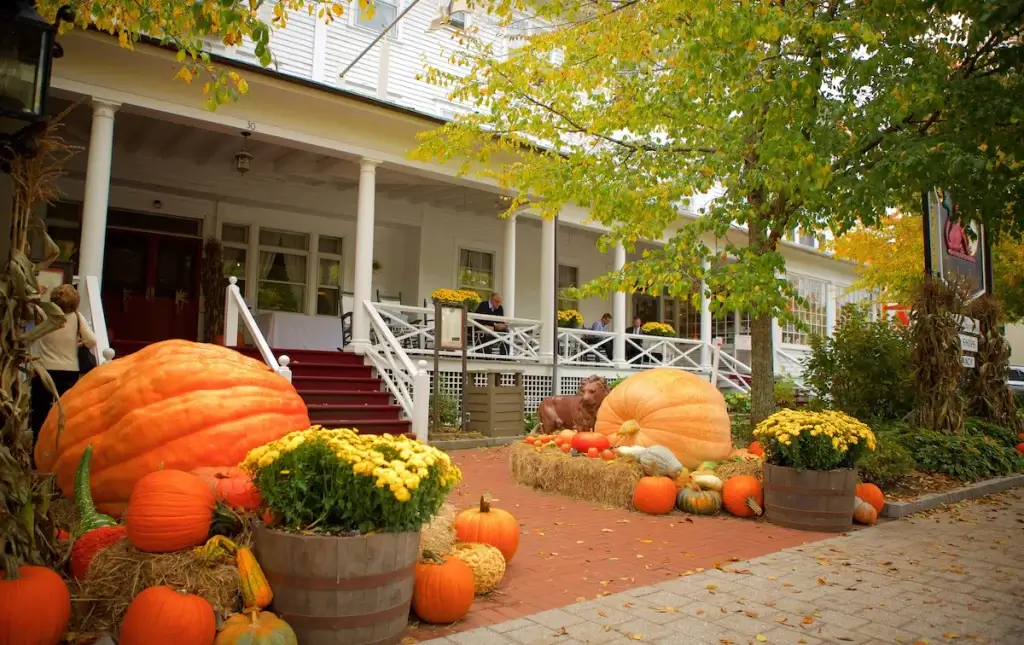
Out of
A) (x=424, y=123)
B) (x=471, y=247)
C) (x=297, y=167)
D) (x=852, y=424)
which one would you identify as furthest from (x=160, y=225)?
(x=852, y=424)

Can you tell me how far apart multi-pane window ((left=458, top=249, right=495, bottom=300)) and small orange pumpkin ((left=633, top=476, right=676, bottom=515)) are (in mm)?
11067

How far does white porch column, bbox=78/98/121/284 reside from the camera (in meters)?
9.51

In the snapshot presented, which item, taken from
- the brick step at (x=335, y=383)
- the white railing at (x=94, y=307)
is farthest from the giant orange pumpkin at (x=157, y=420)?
the brick step at (x=335, y=383)

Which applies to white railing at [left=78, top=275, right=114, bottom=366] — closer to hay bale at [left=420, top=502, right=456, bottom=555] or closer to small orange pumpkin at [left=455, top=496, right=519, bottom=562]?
hay bale at [left=420, top=502, right=456, bottom=555]

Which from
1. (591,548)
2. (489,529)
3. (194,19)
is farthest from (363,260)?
(489,529)

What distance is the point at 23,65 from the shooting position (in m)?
3.14

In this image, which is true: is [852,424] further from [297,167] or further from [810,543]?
[297,167]

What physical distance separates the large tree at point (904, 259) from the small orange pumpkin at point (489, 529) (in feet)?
42.2

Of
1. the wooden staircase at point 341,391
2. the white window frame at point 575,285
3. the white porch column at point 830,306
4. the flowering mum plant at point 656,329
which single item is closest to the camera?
the wooden staircase at point 341,391

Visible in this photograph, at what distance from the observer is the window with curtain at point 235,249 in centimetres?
1440

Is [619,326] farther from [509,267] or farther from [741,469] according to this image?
[741,469]

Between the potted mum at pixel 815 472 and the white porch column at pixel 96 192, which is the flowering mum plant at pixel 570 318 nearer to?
the white porch column at pixel 96 192

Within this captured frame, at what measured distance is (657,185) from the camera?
9227 mm

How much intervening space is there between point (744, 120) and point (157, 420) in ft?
22.6
